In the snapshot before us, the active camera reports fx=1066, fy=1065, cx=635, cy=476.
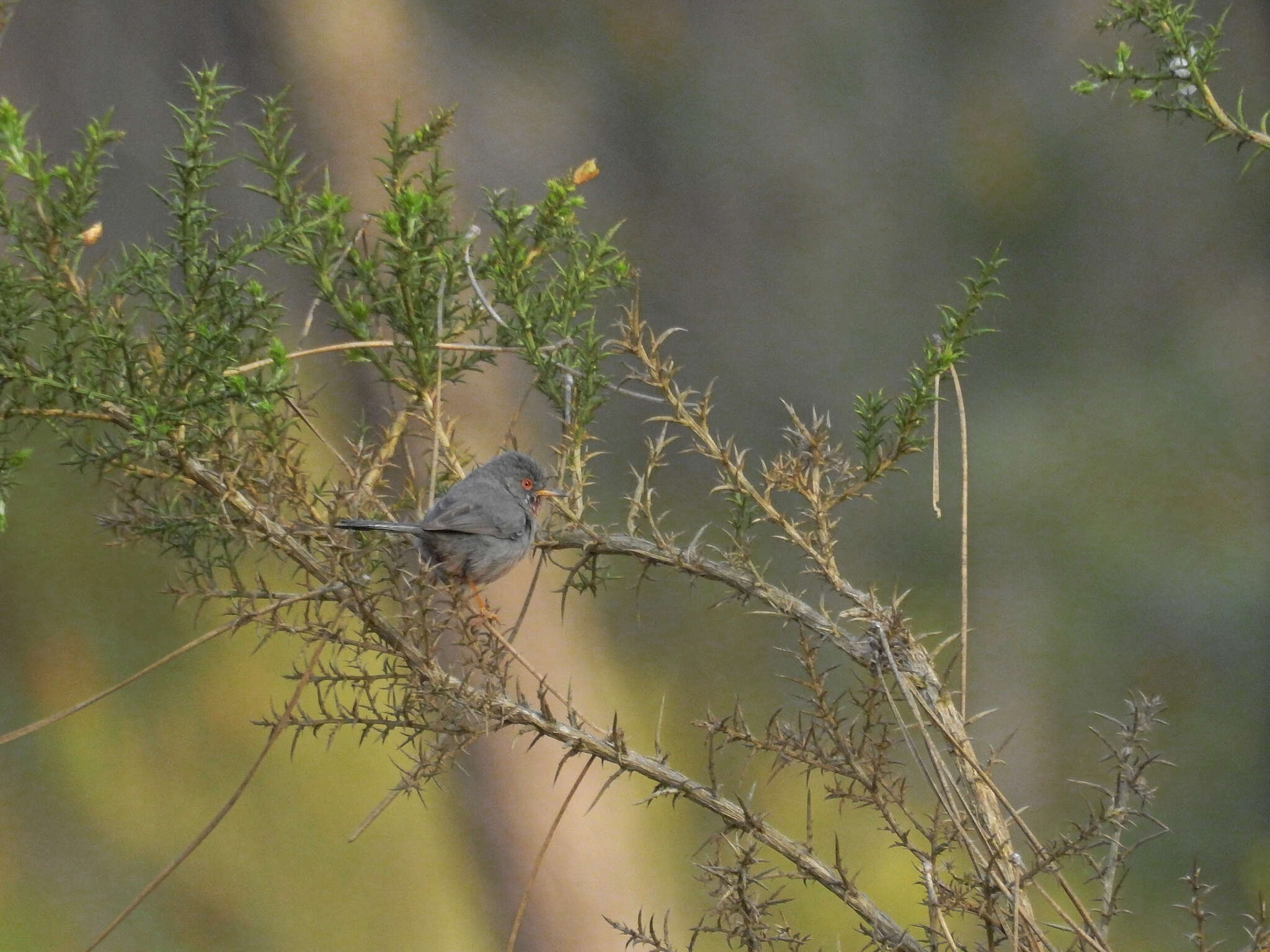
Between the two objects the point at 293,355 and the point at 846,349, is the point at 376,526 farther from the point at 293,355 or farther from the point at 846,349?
the point at 846,349

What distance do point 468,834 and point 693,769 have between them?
0.36 metres

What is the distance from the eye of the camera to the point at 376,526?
0.71 metres

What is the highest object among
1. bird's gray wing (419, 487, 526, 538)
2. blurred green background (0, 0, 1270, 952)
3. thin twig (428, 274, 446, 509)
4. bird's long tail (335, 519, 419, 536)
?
blurred green background (0, 0, 1270, 952)

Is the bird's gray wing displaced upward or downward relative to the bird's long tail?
upward

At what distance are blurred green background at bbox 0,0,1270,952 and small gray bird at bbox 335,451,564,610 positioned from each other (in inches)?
22.7

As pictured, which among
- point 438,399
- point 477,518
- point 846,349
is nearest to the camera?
point 438,399

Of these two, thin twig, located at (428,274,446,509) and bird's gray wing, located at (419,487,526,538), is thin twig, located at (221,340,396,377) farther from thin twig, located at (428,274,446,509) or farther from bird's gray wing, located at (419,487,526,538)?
bird's gray wing, located at (419,487,526,538)

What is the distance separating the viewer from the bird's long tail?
70cm

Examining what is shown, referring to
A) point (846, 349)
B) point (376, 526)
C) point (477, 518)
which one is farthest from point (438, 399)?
point (846, 349)

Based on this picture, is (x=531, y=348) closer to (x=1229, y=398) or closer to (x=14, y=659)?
(x=14, y=659)

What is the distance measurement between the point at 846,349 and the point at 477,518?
994mm

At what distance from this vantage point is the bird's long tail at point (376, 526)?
0.70 m

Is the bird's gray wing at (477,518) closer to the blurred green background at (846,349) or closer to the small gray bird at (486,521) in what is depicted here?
the small gray bird at (486,521)

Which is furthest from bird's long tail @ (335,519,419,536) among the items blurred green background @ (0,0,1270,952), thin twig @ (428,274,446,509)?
blurred green background @ (0,0,1270,952)
